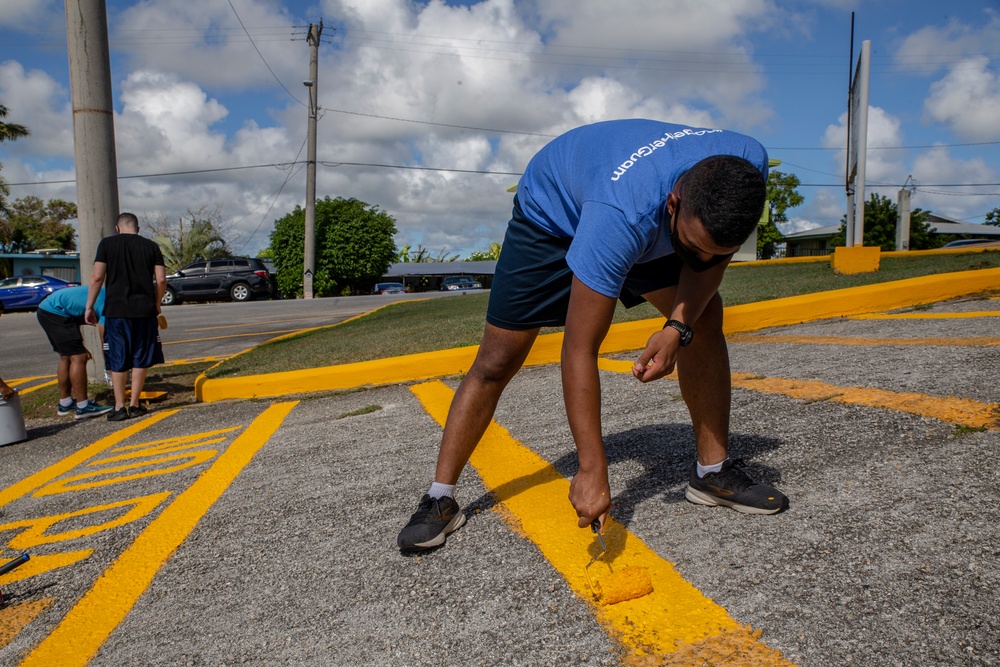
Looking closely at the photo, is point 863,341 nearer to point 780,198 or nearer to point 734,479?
point 734,479

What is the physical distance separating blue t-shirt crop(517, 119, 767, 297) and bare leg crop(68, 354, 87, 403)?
5438 mm

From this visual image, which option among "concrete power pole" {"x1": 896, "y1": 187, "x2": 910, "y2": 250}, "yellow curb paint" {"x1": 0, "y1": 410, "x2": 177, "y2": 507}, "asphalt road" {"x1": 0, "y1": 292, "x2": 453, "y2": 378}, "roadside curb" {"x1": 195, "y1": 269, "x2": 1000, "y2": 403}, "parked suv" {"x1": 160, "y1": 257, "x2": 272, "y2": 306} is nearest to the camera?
"yellow curb paint" {"x1": 0, "y1": 410, "x2": 177, "y2": 507}

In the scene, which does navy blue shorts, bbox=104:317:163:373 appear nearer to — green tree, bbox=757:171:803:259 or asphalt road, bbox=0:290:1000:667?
asphalt road, bbox=0:290:1000:667

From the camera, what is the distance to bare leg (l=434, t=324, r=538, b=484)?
8.35 ft

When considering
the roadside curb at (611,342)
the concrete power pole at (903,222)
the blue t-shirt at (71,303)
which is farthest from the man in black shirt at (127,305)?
the concrete power pole at (903,222)

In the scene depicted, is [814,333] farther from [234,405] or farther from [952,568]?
[234,405]

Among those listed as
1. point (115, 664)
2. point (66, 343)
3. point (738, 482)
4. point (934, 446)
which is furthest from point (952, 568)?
point (66, 343)

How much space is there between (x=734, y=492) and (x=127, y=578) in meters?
2.18

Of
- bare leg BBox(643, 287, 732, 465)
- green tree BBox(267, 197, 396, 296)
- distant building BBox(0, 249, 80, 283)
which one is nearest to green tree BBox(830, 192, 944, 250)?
green tree BBox(267, 197, 396, 296)

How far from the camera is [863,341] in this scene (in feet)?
16.9

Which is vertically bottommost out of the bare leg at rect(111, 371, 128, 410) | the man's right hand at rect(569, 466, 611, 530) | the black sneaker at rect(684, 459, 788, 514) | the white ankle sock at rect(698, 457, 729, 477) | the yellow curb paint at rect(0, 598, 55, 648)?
the bare leg at rect(111, 371, 128, 410)

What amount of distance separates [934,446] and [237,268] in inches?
1063

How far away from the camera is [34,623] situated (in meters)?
2.31

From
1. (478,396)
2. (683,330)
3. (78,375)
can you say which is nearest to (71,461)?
(78,375)
